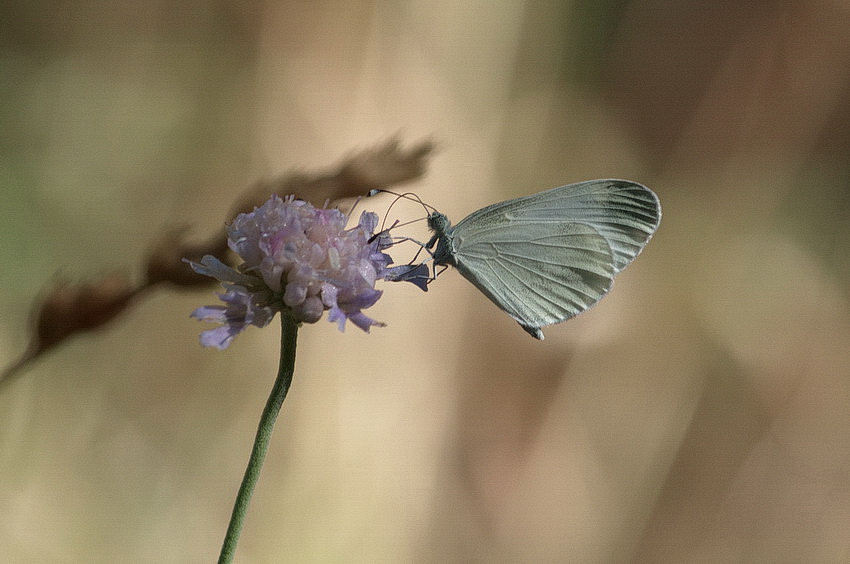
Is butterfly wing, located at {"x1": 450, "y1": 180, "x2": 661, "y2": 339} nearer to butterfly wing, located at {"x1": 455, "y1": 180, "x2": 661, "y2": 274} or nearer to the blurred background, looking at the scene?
butterfly wing, located at {"x1": 455, "y1": 180, "x2": 661, "y2": 274}

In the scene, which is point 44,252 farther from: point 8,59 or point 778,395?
point 778,395

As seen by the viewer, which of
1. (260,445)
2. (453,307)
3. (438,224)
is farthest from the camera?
(453,307)

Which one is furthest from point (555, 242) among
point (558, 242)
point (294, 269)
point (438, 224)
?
point (294, 269)

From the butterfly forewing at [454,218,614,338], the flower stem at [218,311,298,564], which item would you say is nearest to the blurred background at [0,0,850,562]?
the butterfly forewing at [454,218,614,338]

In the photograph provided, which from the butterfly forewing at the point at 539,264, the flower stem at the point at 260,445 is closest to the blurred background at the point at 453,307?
the butterfly forewing at the point at 539,264

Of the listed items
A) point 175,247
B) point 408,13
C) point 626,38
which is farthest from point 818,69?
point 175,247

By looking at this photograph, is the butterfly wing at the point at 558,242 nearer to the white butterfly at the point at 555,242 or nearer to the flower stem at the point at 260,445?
the white butterfly at the point at 555,242

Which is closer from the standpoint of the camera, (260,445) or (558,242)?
(260,445)

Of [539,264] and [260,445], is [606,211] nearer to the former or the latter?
[539,264]
